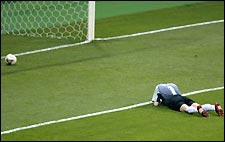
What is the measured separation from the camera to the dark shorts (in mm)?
11695

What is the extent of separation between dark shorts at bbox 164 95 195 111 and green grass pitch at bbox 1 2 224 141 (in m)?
0.11

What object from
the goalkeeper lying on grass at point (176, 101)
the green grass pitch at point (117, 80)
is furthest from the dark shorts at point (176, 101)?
the green grass pitch at point (117, 80)

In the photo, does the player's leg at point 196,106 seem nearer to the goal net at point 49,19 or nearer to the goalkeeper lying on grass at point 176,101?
the goalkeeper lying on grass at point 176,101

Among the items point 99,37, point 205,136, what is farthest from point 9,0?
point 205,136

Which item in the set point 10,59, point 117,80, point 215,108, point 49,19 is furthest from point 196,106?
point 49,19

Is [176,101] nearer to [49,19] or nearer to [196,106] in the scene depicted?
A: [196,106]

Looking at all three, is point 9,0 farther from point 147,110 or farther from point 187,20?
point 147,110

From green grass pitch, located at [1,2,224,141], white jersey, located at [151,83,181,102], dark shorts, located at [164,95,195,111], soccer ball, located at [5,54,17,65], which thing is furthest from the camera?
soccer ball, located at [5,54,17,65]

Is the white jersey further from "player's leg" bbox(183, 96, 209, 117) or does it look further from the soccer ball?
the soccer ball

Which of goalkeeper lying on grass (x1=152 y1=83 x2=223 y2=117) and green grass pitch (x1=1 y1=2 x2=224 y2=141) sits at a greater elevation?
goalkeeper lying on grass (x1=152 y1=83 x2=223 y2=117)

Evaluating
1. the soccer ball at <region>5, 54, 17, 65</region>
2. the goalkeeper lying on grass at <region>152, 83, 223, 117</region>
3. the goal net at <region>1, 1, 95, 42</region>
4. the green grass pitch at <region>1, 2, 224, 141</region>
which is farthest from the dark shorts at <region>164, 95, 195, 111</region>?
the goal net at <region>1, 1, 95, 42</region>

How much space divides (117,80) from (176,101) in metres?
1.87

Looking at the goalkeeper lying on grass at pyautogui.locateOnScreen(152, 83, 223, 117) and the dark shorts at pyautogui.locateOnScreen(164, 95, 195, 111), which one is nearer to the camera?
the goalkeeper lying on grass at pyautogui.locateOnScreen(152, 83, 223, 117)

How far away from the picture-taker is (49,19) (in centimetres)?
1823
